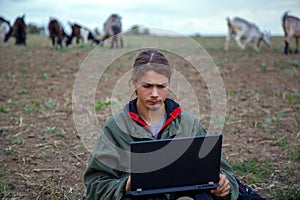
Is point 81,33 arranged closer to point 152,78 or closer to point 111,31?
point 111,31

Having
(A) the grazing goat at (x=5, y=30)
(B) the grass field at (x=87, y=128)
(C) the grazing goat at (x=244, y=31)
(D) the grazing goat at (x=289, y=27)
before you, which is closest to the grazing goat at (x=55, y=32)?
(A) the grazing goat at (x=5, y=30)

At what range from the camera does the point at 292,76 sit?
964cm

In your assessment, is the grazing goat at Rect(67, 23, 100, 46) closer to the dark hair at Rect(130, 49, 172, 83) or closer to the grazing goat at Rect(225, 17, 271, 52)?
the grazing goat at Rect(225, 17, 271, 52)

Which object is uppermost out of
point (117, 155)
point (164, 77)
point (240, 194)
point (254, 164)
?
point (164, 77)

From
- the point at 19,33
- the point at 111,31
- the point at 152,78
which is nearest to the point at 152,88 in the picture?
the point at 152,78

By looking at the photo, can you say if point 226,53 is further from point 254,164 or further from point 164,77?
point 164,77

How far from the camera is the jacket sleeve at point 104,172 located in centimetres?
247

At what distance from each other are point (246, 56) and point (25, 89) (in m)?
7.94

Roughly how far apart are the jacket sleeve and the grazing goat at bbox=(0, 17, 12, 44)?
629 inches

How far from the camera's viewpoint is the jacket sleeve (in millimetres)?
2471

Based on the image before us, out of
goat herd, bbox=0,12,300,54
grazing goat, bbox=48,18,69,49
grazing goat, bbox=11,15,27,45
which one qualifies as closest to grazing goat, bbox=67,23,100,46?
goat herd, bbox=0,12,300,54

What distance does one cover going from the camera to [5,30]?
17.4 m

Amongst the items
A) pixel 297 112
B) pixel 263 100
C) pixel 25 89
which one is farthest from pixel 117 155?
pixel 25 89

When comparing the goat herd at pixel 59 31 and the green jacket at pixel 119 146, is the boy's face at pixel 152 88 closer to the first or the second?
the green jacket at pixel 119 146
